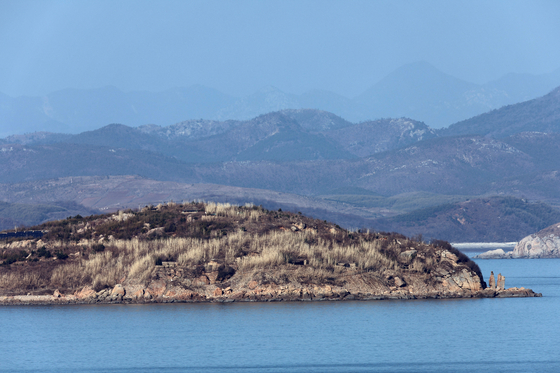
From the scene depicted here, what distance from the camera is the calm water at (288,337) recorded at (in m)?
35.3

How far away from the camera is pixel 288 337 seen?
134 feet

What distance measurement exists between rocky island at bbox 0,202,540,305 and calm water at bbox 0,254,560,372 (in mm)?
2301

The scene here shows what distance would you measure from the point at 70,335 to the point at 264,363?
10828 millimetres

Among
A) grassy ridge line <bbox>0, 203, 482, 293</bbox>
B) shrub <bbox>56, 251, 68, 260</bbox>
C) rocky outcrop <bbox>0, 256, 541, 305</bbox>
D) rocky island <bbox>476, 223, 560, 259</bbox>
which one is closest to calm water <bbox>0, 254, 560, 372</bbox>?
rocky outcrop <bbox>0, 256, 541, 305</bbox>

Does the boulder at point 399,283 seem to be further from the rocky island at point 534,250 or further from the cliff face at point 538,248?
the cliff face at point 538,248

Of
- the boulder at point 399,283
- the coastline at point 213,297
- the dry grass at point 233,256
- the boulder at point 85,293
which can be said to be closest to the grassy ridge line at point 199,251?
the dry grass at point 233,256

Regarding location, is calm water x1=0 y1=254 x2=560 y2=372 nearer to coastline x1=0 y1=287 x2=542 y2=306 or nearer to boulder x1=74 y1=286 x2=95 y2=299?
coastline x1=0 y1=287 x2=542 y2=306

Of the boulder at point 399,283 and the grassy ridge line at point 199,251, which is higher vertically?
the grassy ridge line at point 199,251

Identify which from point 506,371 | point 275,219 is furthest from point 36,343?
point 275,219

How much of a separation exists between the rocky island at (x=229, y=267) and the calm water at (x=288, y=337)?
2.30 meters

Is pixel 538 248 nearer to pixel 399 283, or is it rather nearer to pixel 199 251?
pixel 399 283

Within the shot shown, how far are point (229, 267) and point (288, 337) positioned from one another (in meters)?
13.9

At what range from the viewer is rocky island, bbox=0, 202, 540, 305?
53.2 meters

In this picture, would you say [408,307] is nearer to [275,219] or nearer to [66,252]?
[275,219]
